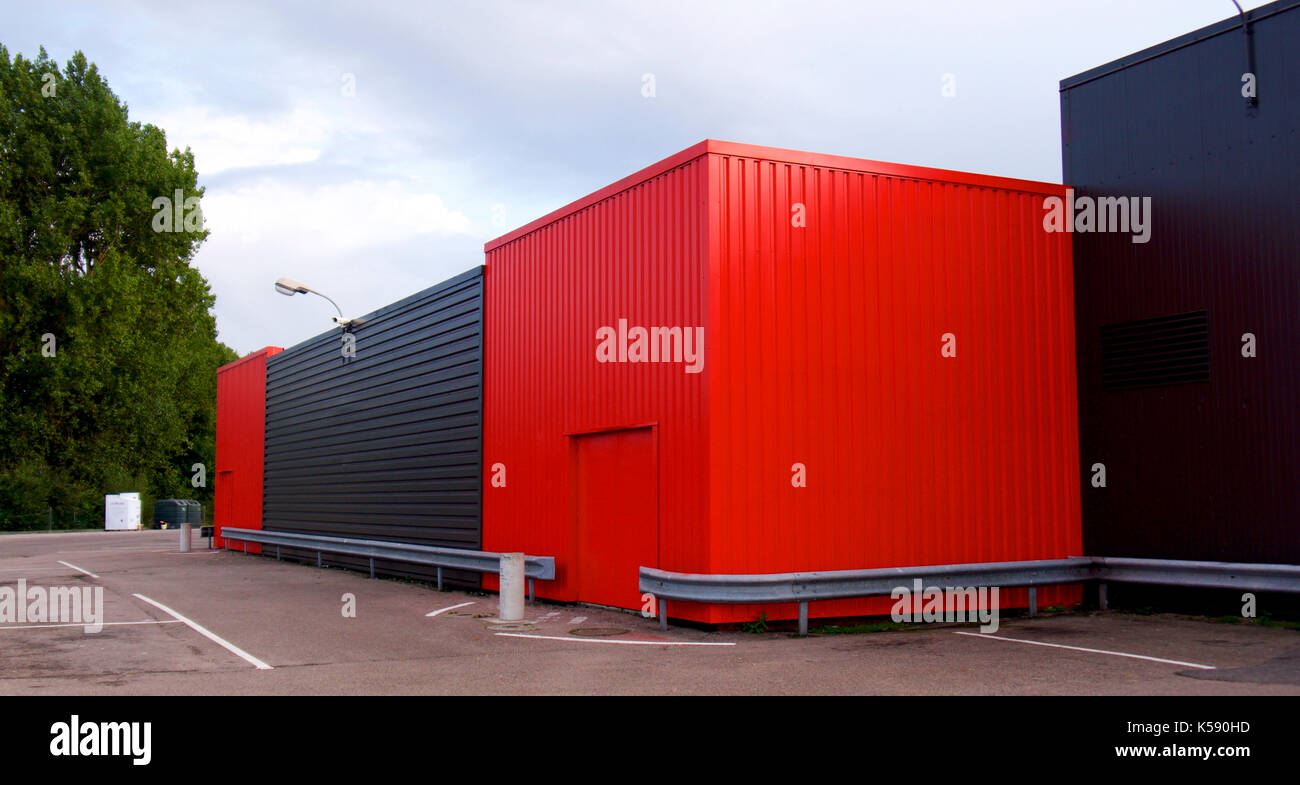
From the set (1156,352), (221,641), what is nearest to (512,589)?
(221,641)

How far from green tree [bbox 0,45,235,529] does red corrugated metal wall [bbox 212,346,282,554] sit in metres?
16.3

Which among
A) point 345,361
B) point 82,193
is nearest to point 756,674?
point 345,361

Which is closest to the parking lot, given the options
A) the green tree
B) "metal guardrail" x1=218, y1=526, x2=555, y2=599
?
"metal guardrail" x1=218, y1=526, x2=555, y2=599

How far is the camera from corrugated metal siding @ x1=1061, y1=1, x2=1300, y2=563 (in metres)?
11.4

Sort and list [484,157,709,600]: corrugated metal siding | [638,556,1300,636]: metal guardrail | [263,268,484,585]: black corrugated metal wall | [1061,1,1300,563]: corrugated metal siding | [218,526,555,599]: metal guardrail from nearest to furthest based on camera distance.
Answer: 1. [638,556,1300,636]: metal guardrail
2. [1061,1,1300,563]: corrugated metal siding
3. [484,157,709,600]: corrugated metal siding
4. [218,526,555,599]: metal guardrail
5. [263,268,484,585]: black corrugated metal wall

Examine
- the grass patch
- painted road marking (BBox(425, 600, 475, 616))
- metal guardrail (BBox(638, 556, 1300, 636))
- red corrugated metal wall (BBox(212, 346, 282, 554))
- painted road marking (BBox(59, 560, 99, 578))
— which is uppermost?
red corrugated metal wall (BBox(212, 346, 282, 554))

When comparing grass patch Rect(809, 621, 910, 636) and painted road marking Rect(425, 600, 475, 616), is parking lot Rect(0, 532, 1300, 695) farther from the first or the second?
grass patch Rect(809, 621, 910, 636)

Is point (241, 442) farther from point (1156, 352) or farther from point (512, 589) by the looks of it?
point (1156, 352)

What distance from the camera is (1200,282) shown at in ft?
40.2

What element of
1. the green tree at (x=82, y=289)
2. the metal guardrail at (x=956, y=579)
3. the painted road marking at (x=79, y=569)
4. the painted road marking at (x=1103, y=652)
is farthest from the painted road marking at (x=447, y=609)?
the green tree at (x=82, y=289)

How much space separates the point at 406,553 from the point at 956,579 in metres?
9.68

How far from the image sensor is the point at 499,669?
883 cm

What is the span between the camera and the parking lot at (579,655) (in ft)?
25.9

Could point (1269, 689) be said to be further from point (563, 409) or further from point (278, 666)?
point (563, 409)
